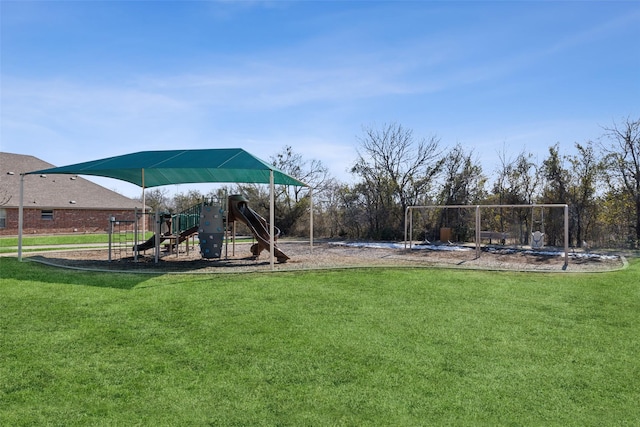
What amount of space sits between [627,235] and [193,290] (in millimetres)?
18743

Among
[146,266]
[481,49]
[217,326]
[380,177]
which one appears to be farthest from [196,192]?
[217,326]

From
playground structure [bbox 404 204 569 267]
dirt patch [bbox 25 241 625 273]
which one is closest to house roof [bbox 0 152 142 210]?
dirt patch [bbox 25 241 625 273]

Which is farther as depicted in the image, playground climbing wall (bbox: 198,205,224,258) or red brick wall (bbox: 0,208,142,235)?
red brick wall (bbox: 0,208,142,235)

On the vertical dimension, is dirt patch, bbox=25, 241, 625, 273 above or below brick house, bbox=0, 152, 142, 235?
below

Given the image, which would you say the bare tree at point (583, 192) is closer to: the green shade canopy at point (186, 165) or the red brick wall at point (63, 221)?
the green shade canopy at point (186, 165)

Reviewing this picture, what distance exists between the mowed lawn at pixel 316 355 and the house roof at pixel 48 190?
68.3 ft

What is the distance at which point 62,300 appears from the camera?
684cm

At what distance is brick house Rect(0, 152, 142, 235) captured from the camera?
24.8 m

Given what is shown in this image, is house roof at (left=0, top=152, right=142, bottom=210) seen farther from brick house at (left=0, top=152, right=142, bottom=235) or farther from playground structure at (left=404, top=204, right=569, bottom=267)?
playground structure at (left=404, top=204, right=569, bottom=267)

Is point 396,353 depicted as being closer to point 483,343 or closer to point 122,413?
point 483,343

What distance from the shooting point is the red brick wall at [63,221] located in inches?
974

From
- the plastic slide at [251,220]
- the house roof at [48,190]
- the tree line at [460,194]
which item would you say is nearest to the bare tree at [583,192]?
the tree line at [460,194]

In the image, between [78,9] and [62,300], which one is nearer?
[62,300]

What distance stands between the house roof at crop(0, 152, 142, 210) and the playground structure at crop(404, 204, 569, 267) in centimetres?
1998
